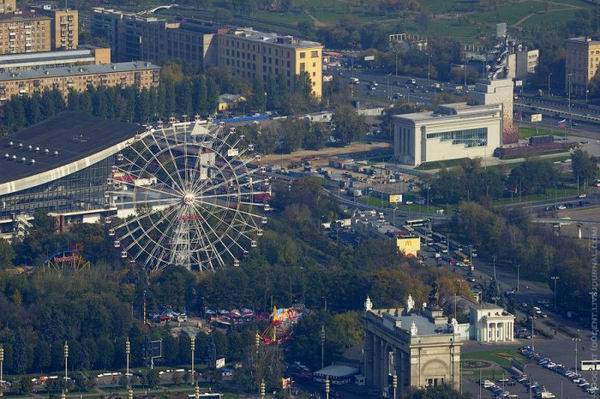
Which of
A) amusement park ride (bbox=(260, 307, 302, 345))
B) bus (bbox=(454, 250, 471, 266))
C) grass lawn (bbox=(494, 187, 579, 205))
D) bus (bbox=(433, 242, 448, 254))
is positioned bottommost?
amusement park ride (bbox=(260, 307, 302, 345))

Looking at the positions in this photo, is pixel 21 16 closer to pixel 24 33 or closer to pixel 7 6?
pixel 24 33

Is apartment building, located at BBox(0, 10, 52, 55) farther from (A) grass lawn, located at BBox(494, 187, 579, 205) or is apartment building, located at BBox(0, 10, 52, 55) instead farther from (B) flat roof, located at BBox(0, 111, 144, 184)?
(A) grass lawn, located at BBox(494, 187, 579, 205)

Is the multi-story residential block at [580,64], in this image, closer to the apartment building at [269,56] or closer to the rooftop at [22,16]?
the apartment building at [269,56]

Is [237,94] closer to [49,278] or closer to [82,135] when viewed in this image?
[82,135]

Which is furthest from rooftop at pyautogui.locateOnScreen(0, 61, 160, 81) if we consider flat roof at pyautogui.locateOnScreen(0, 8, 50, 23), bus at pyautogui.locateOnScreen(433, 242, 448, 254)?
bus at pyautogui.locateOnScreen(433, 242, 448, 254)

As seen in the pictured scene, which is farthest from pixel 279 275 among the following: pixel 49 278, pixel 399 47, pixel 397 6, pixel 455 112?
pixel 397 6

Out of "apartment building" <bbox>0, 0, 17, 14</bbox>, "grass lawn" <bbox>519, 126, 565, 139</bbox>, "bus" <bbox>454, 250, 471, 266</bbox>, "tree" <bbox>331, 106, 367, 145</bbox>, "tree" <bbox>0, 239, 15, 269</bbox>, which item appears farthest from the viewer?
"apartment building" <bbox>0, 0, 17, 14</bbox>
